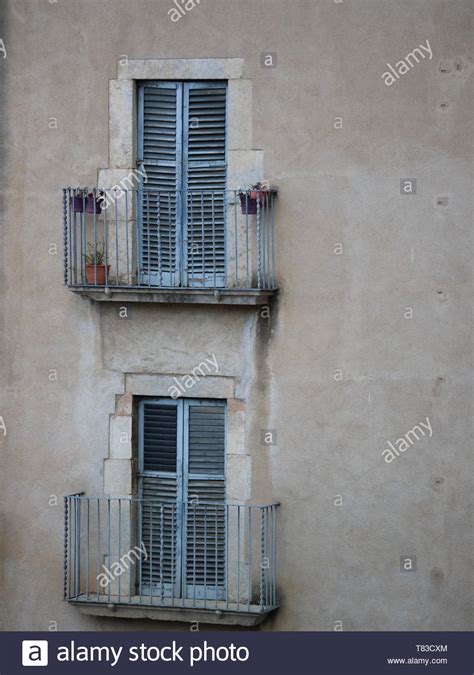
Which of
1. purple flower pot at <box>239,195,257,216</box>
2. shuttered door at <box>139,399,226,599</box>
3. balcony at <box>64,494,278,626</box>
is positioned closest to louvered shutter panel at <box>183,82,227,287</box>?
purple flower pot at <box>239,195,257,216</box>

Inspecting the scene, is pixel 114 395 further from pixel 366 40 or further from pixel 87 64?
pixel 366 40

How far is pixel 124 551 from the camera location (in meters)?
14.6

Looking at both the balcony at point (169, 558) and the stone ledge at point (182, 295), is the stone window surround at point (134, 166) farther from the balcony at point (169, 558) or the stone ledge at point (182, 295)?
the stone ledge at point (182, 295)

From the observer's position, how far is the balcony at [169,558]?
14320mm

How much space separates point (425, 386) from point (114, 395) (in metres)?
2.96

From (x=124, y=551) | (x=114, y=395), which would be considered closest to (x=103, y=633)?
(x=124, y=551)

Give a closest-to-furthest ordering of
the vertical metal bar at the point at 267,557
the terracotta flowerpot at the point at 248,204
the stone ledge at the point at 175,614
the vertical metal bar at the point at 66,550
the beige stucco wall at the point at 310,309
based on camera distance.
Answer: the beige stucco wall at the point at 310,309
the terracotta flowerpot at the point at 248,204
the stone ledge at the point at 175,614
the vertical metal bar at the point at 267,557
the vertical metal bar at the point at 66,550

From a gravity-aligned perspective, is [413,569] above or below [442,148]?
below

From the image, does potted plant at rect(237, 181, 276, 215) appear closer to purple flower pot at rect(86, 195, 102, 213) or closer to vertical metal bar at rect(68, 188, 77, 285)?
purple flower pot at rect(86, 195, 102, 213)

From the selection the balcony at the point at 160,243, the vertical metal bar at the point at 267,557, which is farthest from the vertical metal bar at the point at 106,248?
the vertical metal bar at the point at 267,557

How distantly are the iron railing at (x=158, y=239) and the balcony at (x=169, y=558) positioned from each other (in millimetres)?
2124

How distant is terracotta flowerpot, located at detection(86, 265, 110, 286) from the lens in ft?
47.0

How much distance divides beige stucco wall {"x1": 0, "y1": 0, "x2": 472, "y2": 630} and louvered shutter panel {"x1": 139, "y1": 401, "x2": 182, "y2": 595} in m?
0.40

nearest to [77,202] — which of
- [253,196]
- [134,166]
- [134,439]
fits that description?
[134,166]
